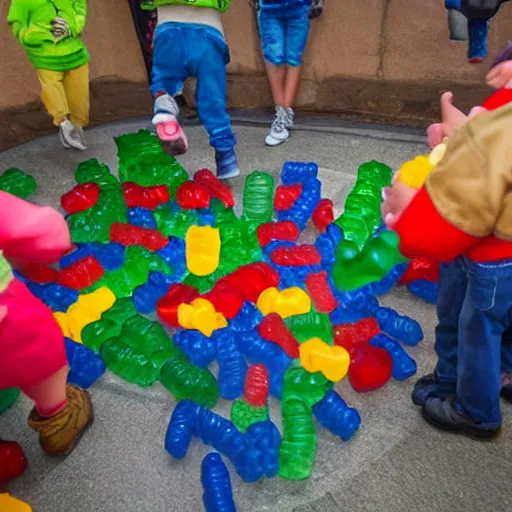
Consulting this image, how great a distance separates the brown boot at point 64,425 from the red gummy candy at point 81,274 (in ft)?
1.72

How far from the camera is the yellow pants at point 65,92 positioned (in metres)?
3.31

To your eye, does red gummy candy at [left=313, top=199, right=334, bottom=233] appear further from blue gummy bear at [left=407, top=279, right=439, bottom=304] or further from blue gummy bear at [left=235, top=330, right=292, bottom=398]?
blue gummy bear at [left=235, top=330, right=292, bottom=398]

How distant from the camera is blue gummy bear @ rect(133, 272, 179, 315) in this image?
221 centimetres

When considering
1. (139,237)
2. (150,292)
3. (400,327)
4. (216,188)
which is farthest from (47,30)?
(400,327)

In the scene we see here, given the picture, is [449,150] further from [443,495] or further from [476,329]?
[443,495]

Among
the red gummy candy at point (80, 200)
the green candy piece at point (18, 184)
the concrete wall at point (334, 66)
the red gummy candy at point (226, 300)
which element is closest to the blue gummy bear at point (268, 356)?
the red gummy candy at point (226, 300)

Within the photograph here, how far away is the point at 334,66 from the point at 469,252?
8.56 ft

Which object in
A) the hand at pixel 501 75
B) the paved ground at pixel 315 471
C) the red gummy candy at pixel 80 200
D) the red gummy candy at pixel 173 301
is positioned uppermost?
the hand at pixel 501 75

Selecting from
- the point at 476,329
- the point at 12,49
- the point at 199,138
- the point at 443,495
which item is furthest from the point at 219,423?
the point at 12,49

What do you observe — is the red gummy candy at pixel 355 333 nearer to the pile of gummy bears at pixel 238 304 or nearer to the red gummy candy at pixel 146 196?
the pile of gummy bears at pixel 238 304

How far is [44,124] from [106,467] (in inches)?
107

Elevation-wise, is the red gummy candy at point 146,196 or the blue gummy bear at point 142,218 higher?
the red gummy candy at point 146,196

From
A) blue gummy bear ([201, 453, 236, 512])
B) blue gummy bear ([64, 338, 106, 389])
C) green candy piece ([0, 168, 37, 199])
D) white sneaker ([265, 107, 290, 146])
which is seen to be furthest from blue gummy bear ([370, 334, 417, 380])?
green candy piece ([0, 168, 37, 199])

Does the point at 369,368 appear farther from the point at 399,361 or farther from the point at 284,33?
the point at 284,33
